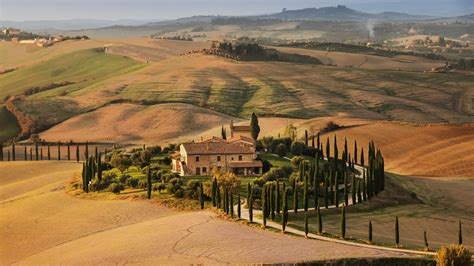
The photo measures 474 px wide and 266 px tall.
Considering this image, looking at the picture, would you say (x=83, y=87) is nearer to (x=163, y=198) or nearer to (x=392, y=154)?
(x=392, y=154)

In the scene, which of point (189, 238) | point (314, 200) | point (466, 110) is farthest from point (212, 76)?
point (189, 238)

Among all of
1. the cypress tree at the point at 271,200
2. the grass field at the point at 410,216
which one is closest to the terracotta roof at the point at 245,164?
the grass field at the point at 410,216

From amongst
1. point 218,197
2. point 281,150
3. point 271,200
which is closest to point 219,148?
point 281,150

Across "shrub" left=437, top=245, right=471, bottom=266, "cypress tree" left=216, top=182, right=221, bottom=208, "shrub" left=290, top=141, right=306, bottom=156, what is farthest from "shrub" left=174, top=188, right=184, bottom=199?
"shrub" left=437, top=245, right=471, bottom=266

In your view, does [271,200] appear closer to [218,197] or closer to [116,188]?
[218,197]

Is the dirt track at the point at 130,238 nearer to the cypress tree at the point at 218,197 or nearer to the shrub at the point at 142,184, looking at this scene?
the cypress tree at the point at 218,197
